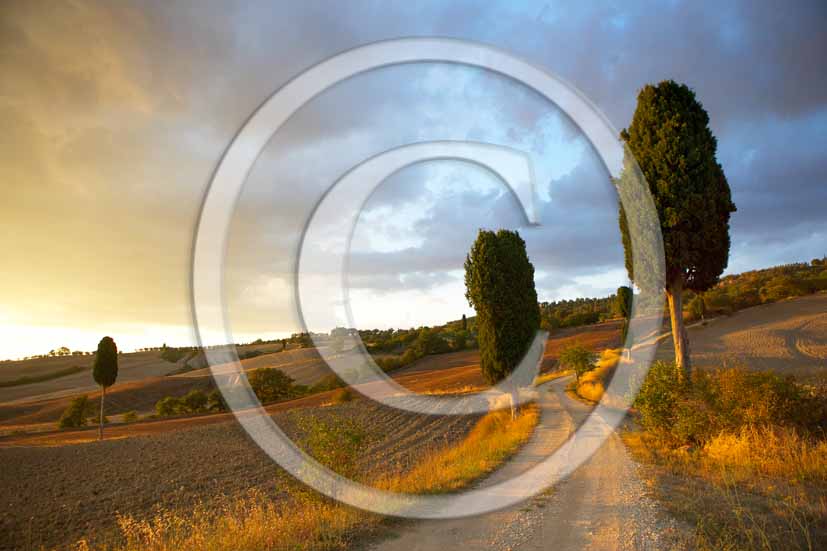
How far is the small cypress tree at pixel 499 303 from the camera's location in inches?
997

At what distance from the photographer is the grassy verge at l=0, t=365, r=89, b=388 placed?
9235cm

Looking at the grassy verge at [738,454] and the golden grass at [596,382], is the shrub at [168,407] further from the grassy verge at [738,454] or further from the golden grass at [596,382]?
the grassy verge at [738,454]

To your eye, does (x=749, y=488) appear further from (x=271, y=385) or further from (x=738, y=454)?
(x=271, y=385)

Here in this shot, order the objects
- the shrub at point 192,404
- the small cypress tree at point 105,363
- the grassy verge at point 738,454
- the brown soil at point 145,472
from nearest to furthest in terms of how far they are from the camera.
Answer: the grassy verge at point 738,454 → the brown soil at point 145,472 → the small cypress tree at point 105,363 → the shrub at point 192,404

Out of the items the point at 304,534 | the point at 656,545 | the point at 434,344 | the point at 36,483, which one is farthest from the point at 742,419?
the point at 434,344

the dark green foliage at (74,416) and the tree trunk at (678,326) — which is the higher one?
the tree trunk at (678,326)

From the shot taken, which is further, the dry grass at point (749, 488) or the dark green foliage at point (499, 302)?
the dark green foliage at point (499, 302)

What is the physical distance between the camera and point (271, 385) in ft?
206

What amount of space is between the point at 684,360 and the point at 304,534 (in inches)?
529

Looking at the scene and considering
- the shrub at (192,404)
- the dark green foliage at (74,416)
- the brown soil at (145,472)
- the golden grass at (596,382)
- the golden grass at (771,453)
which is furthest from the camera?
the shrub at (192,404)

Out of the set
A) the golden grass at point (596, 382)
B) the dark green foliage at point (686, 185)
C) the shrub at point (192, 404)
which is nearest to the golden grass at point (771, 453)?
the dark green foliage at point (686, 185)

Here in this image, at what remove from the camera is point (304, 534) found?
6.86m

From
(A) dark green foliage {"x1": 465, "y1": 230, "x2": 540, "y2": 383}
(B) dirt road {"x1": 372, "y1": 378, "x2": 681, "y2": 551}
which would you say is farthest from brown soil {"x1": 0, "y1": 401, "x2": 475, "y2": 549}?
(A) dark green foliage {"x1": 465, "y1": 230, "x2": 540, "y2": 383}

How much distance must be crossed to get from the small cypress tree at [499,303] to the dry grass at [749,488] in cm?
1414
